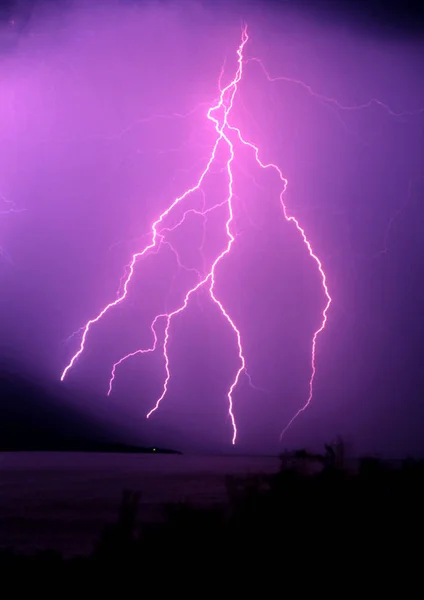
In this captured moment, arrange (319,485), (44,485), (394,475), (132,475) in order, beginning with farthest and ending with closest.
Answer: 1. (132,475)
2. (44,485)
3. (394,475)
4. (319,485)

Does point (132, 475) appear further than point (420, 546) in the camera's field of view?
Yes

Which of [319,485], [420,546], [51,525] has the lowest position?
[51,525]

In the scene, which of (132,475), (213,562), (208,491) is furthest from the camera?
(132,475)

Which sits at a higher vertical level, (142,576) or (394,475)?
(394,475)

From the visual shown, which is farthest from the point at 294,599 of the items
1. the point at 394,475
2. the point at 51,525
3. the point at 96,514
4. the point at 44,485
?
the point at 44,485

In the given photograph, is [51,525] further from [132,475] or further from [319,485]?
[132,475]

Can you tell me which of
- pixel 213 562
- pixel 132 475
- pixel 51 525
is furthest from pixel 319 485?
pixel 132 475
